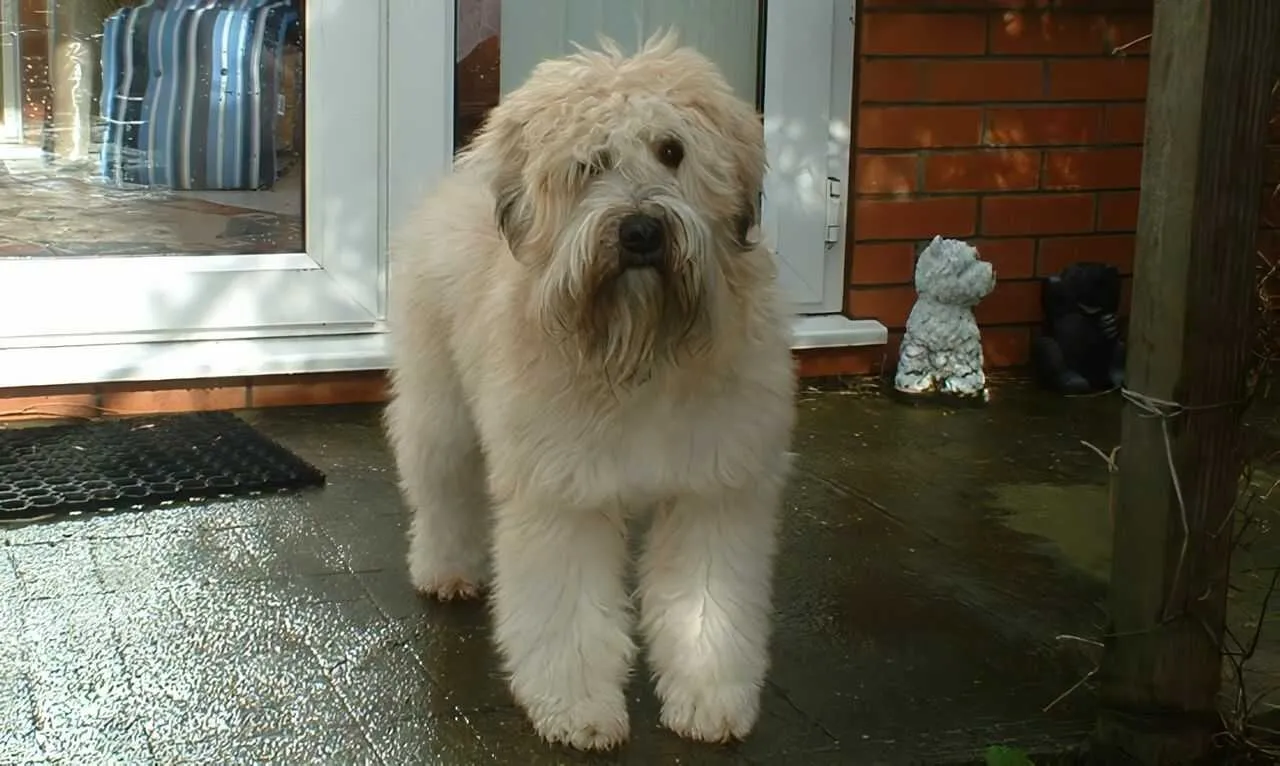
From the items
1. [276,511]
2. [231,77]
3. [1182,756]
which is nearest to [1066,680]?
[1182,756]

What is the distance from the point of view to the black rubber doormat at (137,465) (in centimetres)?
490

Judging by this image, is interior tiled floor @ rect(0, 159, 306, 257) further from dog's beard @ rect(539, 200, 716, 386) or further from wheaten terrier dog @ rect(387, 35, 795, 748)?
dog's beard @ rect(539, 200, 716, 386)

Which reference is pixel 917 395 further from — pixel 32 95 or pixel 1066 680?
pixel 32 95

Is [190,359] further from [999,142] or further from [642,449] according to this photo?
[999,142]

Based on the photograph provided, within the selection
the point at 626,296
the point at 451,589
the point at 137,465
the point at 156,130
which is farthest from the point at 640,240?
the point at 156,130

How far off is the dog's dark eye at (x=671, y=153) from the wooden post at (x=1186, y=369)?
35.5 inches

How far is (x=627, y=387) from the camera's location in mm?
3324

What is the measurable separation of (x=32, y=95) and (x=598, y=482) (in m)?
3.56

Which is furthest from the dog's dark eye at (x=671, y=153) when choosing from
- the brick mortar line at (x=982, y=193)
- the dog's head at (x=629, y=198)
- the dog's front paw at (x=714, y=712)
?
the brick mortar line at (x=982, y=193)

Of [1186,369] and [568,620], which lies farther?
[568,620]

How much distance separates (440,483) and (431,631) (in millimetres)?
384

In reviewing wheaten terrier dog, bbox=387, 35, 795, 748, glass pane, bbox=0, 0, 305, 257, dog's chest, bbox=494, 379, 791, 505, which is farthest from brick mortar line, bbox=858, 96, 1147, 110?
dog's chest, bbox=494, 379, 791, 505

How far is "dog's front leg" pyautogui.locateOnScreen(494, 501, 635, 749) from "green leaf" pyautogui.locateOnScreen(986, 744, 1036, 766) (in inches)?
28.8

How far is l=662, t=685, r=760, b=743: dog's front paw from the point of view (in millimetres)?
3443
